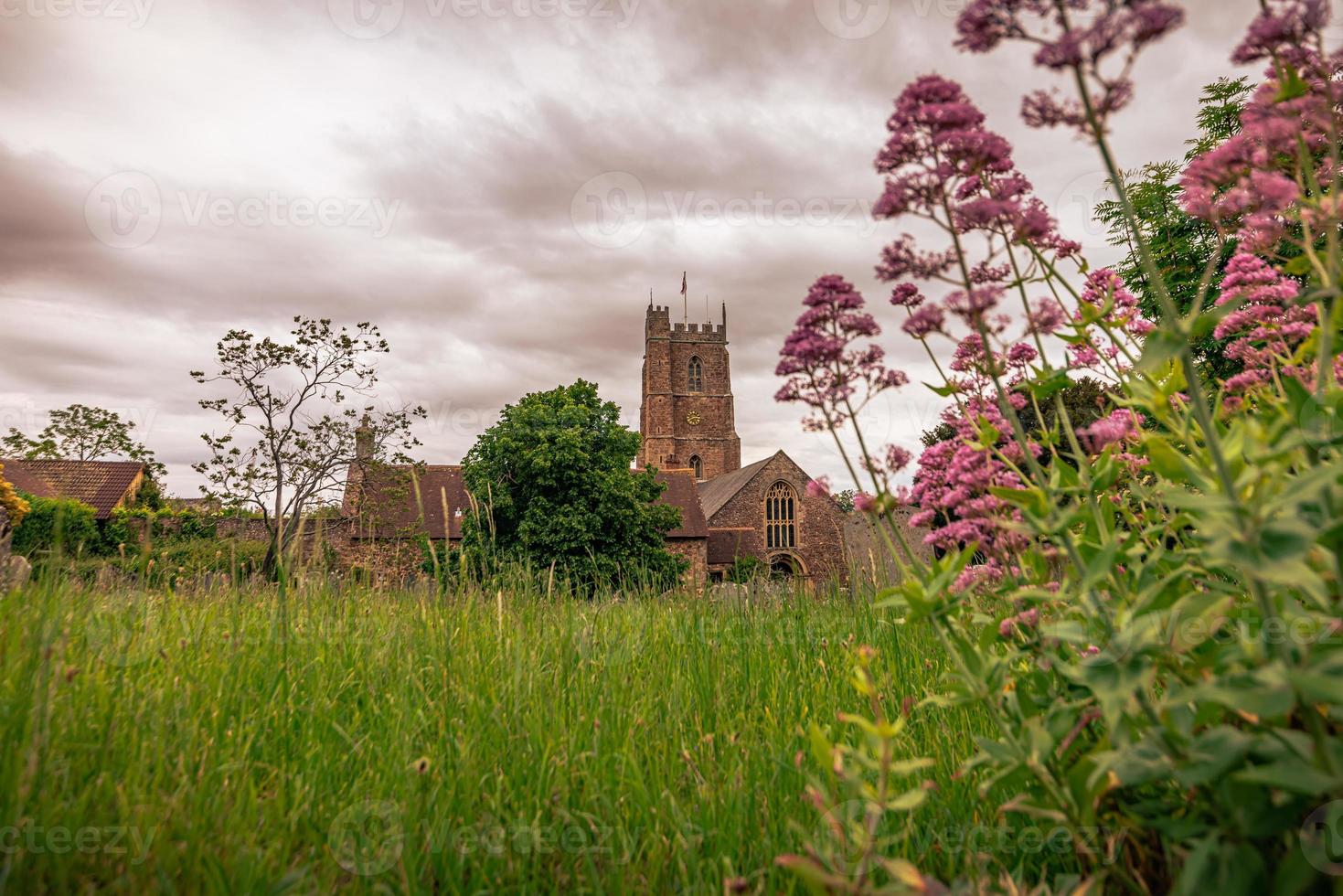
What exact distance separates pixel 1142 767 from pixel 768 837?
3.97ft

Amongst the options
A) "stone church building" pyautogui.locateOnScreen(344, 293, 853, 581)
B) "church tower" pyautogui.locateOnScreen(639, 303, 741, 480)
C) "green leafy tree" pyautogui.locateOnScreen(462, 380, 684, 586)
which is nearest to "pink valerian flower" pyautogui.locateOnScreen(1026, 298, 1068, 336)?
"stone church building" pyautogui.locateOnScreen(344, 293, 853, 581)

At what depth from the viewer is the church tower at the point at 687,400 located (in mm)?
71062

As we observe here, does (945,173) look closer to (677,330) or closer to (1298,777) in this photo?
(1298,777)

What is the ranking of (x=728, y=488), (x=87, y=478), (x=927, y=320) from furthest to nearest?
(x=728, y=488) → (x=87, y=478) → (x=927, y=320)

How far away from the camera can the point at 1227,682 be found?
1420mm

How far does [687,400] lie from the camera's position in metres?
72.8

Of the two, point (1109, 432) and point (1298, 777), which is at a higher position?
point (1109, 432)

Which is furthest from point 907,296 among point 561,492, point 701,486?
point 701,486

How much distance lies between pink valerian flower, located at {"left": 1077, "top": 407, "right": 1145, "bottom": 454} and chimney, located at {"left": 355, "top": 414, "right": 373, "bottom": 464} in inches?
887

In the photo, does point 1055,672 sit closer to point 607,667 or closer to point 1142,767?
point 1142,767

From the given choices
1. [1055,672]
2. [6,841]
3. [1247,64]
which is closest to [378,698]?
[6,841]

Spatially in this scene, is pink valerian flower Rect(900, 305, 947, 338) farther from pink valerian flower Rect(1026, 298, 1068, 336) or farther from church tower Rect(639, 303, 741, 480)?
church tower Rect(639, 303, 741, 480)

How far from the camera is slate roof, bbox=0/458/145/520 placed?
38562 mm

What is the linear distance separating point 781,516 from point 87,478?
43653 mm
